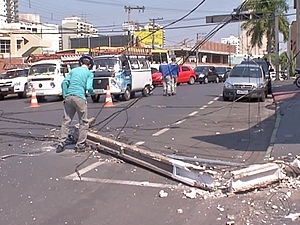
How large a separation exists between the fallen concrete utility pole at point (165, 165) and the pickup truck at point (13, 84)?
1924 cm

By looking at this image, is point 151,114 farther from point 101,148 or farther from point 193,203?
point 193,203

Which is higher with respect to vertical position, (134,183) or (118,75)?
(118,75)

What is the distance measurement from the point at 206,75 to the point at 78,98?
34304mm

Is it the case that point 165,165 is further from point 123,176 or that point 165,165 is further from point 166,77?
point 166,77

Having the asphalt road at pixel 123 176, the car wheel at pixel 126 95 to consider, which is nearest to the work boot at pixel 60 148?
the asphalt road at pixel 123 176

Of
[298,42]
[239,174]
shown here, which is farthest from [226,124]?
[298,42]

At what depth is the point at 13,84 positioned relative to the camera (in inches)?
1080

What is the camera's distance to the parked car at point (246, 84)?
2047 centimetres

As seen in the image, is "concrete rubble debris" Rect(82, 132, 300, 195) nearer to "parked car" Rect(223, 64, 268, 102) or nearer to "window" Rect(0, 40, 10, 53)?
"parked car" Rect(223, 64, 268, 102)

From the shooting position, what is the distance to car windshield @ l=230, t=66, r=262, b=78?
2147 centimetres

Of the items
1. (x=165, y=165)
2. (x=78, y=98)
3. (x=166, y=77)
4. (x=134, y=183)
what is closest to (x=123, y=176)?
(x=134, y=183)

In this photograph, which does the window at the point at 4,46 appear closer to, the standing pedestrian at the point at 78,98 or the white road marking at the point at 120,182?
the standing pedestrian at the point at 78,98

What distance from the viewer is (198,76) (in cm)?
4275

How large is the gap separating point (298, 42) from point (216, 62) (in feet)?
201
